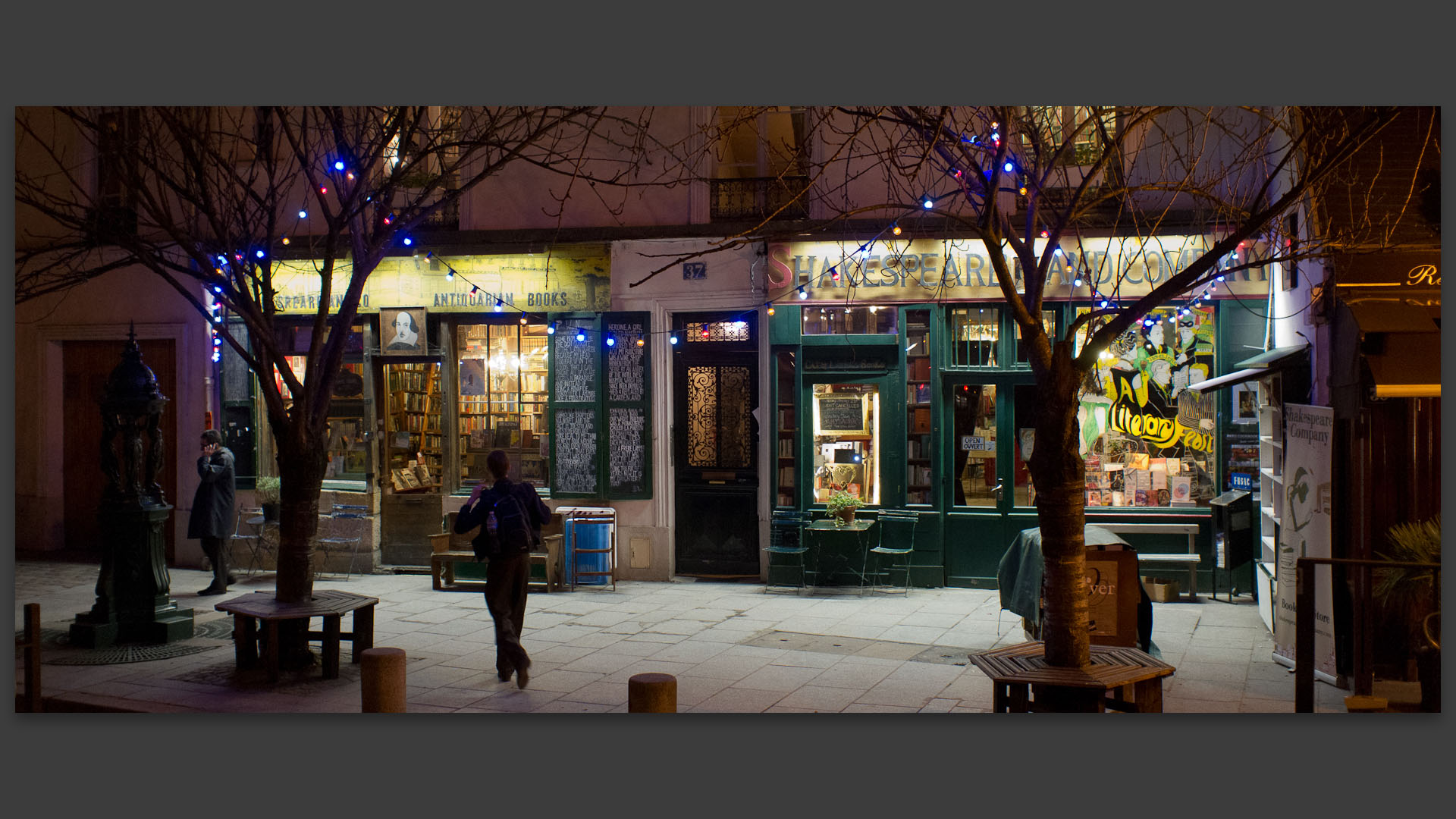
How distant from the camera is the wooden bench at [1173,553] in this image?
11797 mm

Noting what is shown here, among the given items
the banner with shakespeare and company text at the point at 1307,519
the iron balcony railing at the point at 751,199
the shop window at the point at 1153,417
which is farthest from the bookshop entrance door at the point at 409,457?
the banner with shakespeare and company text at the point at 1307,519

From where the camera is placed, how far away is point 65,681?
8.55m

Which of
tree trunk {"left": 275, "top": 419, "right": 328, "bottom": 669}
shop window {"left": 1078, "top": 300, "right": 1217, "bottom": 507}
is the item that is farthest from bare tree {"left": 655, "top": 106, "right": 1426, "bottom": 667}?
tree trunk {"left": 275, "top": 419, "right": 328, "bottom": 669}

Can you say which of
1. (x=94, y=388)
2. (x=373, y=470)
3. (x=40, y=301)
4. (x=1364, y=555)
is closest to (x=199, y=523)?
(x=373, y=470)

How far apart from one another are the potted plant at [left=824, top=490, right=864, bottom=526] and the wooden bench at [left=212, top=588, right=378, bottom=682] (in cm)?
546

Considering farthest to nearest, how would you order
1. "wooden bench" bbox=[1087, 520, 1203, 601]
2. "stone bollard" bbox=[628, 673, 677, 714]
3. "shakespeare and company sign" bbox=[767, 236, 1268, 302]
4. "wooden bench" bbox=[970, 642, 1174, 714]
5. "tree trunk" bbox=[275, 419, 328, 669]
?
"shakespeare and company sign" bbox=[767, 236, 1268, 302]
"wooden bench" bbox=[1087, 520, 1203, 601]
"tree trunk" bbox=[275, 419, 328, 669]
"wooden bench" bbox=[970, 642, 1174, 714]
"stone bollard" bbox=[628, 673, 677, 714]

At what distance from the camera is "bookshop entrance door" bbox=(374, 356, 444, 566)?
46.7ft

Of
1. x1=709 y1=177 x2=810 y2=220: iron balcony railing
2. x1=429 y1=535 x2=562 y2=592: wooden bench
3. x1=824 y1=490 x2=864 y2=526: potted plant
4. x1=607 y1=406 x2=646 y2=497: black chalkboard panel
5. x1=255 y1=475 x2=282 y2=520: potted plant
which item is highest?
x1=709 y1=177 x2=810 y2=220: iron balcony railing

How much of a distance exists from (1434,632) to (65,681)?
9471mm

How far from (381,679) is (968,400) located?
25.8ft

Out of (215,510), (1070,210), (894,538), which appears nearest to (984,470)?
(894,538)

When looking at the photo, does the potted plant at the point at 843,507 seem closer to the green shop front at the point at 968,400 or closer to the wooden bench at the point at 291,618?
the green shop front at the point at 968,400

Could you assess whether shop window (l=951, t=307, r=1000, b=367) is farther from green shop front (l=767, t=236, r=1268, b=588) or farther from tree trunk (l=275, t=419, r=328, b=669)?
tree trunk (l=275, t=419, r=328, b=669)

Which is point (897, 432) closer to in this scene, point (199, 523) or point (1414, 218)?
point (1414, 218)
